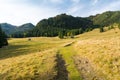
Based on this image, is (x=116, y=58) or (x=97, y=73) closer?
(x=97, y=73)

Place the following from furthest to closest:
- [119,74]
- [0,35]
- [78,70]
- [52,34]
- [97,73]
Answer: [52,34] → [0,35] → [78,70] → [97,73] → [119,74]

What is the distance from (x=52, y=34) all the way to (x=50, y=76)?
553 feet

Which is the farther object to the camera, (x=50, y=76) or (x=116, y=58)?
(x=116, y=58)

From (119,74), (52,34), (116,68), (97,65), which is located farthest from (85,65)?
(52,34)

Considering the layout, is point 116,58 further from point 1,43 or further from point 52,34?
point 52,34

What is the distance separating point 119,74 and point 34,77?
7966 millimetres

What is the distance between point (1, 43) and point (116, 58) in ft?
219

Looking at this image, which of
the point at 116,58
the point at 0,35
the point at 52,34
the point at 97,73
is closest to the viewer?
the point at 97,73

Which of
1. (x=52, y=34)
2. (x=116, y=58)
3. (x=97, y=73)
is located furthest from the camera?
(x=52, y=34)

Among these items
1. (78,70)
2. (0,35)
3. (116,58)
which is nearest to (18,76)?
(78,70)

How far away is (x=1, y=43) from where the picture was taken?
292ft

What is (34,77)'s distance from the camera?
2356 cm

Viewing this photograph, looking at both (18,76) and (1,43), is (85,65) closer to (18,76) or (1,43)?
(18,76)

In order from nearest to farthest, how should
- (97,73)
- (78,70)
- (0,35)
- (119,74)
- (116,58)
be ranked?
(119,74), (97,73), (78,70), (116,58), (0,35)
